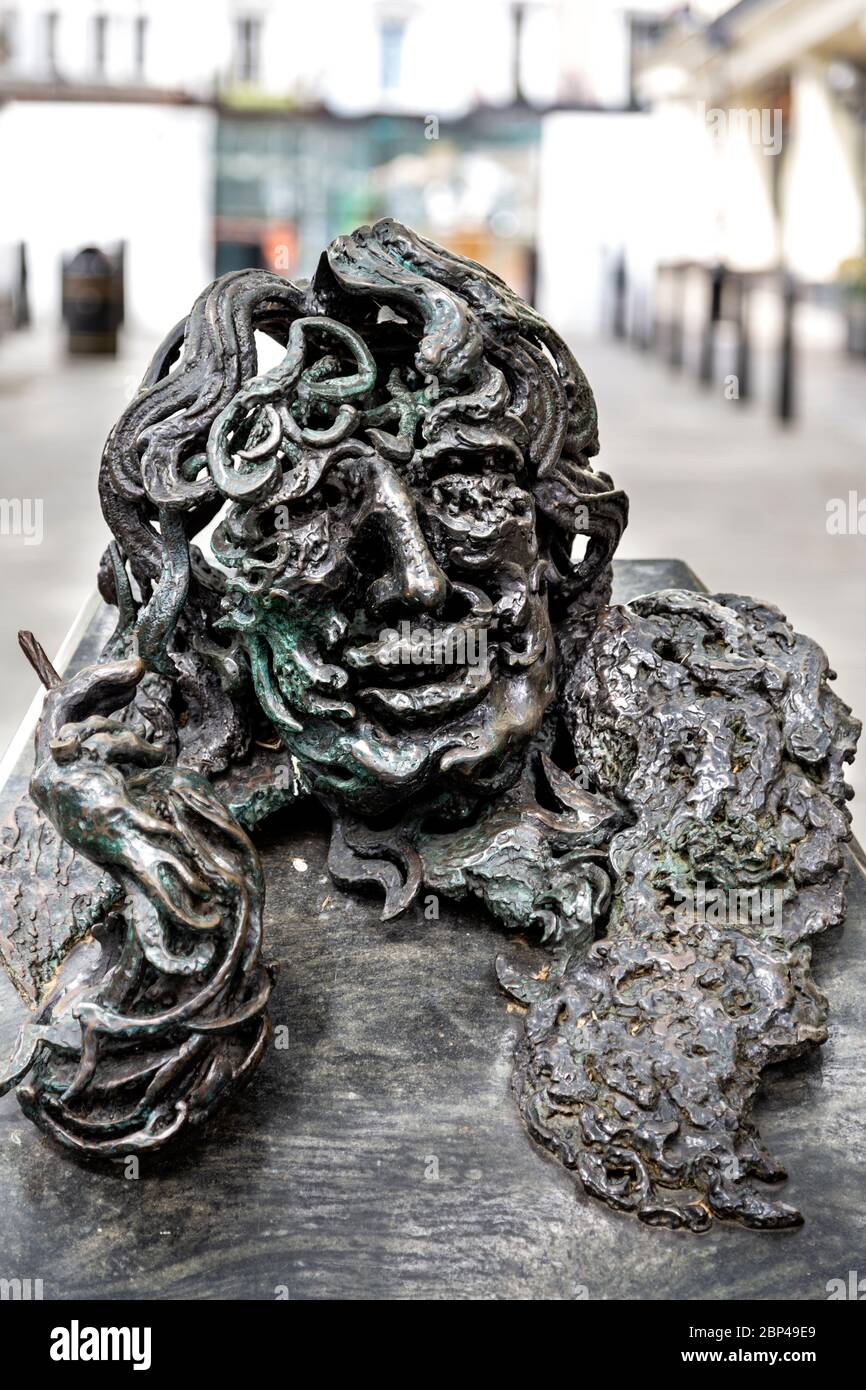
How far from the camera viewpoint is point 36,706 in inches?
132

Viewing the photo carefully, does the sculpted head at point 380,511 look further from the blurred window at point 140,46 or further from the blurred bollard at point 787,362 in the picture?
the blurred window at point 140,46

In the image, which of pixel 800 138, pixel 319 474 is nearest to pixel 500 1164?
pixel 319 474

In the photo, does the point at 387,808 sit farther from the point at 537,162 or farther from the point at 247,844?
the point at 537,162

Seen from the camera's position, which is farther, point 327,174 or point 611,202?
point 611,202

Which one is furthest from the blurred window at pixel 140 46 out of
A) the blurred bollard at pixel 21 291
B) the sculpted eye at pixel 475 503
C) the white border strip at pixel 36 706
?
the sculpted eye at pixel 475 503

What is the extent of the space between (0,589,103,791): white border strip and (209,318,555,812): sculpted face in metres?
0.62

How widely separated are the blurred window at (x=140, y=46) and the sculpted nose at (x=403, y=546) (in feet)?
31.0

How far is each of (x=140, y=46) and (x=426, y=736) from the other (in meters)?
9.67

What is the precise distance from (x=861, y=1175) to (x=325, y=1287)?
712 mm

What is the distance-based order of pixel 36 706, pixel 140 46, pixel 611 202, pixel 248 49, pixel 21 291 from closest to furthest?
pixel 36 706 < pixel 248 49 < pixel 140 46 < pixel 21 291 < pixel 611 202

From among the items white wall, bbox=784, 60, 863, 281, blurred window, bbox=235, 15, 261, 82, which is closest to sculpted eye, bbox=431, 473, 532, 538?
blurred window, bbox=235, 15, 261, 82

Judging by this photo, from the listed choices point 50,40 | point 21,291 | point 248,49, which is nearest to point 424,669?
point 248,49

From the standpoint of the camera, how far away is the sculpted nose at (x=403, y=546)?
2.35 m

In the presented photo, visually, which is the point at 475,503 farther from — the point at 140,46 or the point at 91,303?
the point at 140,46
